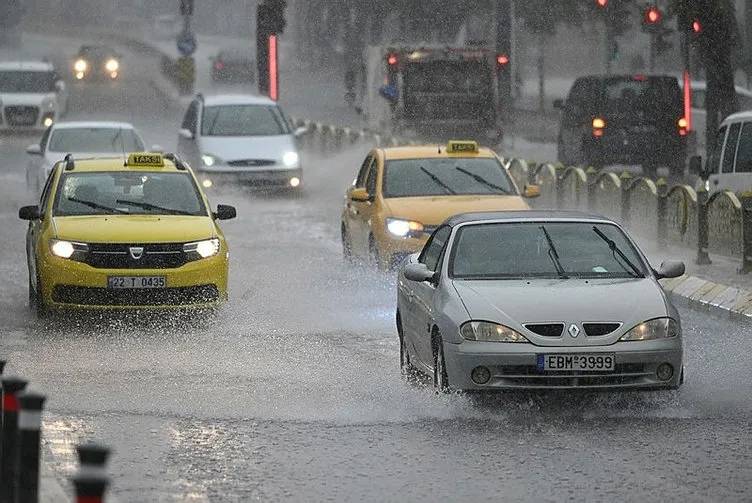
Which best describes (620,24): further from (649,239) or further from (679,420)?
(679,420)

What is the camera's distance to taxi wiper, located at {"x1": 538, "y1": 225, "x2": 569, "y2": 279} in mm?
11742

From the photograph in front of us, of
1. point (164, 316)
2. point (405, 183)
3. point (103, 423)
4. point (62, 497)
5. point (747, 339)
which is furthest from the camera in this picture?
point (405, 183)

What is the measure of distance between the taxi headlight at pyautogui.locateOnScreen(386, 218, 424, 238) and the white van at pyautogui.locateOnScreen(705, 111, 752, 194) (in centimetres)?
345

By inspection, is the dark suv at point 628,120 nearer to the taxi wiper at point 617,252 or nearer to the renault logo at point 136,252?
the renault logo at point 136,252

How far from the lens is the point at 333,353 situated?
550 inches

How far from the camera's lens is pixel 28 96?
48.7 metres

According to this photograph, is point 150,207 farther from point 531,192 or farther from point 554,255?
point 554,255

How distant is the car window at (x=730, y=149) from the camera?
2103cm

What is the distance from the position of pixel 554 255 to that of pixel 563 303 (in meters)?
0.96

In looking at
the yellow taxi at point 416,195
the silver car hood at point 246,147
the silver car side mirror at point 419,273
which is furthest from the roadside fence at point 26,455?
the silver car hood at point 246,147

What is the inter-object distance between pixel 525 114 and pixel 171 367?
52305 mm

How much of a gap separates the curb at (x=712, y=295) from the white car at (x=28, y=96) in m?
32.3

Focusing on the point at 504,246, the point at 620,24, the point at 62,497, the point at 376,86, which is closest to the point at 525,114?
the point at 620,24

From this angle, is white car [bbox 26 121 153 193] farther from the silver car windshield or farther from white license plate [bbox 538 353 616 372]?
white license plate [bbox 538 353 616 372]
